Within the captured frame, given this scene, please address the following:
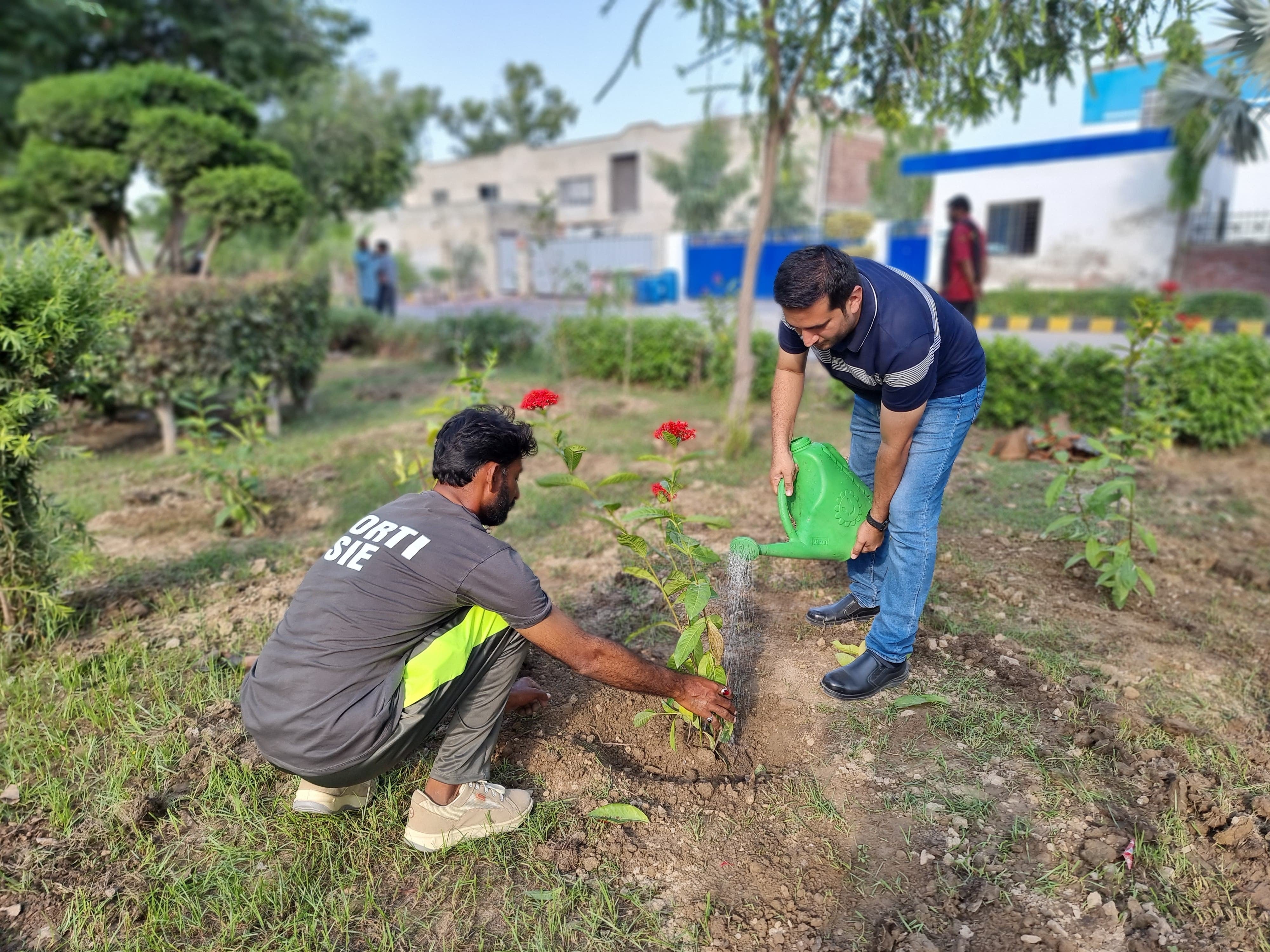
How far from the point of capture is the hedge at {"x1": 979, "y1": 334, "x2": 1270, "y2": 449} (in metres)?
5.55

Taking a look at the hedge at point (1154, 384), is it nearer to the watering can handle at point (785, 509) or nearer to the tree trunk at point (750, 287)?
the tree trunk at point (750, 287)

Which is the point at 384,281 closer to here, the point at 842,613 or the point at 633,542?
the point at 842,613

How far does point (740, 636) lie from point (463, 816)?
135cm

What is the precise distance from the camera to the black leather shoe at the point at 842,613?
321 centimetres

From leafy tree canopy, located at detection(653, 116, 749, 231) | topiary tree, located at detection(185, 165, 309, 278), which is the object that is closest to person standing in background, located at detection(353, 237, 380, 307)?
topiary tree, located at detection(185, 165, 309, 278)

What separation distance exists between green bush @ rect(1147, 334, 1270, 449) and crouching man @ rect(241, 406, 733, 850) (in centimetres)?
509

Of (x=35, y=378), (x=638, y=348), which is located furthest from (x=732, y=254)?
(x=35, y=378)

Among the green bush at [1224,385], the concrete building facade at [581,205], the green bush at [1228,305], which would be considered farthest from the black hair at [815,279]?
the concrete building facade at [581,205]

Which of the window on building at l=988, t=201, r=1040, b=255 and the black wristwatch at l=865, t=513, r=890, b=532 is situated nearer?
the black wristwatch at l=865, t=513, r=890, b=532

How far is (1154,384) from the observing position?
574 cm

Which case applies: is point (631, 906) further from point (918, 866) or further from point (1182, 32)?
point (1182, 32)

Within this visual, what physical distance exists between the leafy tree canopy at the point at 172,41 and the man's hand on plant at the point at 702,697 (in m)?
12.6

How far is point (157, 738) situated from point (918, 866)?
2385mm

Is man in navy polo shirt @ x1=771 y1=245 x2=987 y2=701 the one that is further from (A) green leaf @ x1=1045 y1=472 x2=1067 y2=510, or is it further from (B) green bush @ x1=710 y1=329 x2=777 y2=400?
(B) green bush @ x1=710 y1=329 x2=777 y2=400
